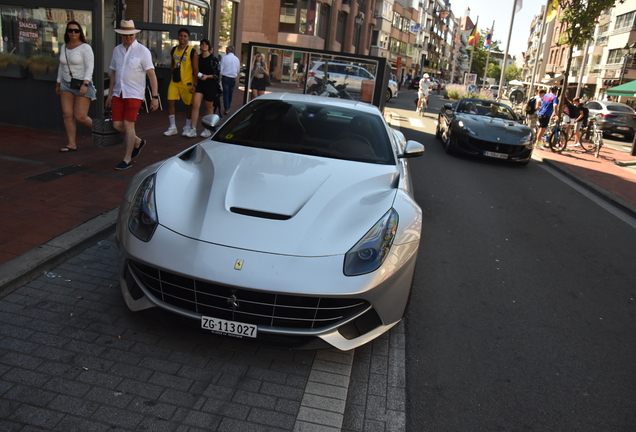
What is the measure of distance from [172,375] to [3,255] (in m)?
1.97

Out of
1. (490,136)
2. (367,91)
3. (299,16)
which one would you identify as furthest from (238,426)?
(299,16)

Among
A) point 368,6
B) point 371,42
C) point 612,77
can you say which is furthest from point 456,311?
point 371,42

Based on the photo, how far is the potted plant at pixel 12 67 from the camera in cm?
912

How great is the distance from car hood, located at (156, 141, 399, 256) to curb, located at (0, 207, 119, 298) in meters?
1.15

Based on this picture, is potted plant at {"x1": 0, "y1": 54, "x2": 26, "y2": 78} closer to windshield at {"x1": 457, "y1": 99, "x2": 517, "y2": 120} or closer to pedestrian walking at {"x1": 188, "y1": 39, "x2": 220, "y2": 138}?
pedestrian walking at {"x1": 188, "y1": 39, "x2": 220, "y2": 138}

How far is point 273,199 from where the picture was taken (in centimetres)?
342

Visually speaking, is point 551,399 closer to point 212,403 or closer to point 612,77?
point 212,403

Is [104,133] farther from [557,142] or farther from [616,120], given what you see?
[616,120]

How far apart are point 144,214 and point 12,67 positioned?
760 cm

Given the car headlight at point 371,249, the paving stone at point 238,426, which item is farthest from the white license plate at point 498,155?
the paving stone at point 238,426

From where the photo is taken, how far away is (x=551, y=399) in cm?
311

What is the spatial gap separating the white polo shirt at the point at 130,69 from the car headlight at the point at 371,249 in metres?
4.84

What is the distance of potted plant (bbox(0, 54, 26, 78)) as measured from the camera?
9125 millimetres

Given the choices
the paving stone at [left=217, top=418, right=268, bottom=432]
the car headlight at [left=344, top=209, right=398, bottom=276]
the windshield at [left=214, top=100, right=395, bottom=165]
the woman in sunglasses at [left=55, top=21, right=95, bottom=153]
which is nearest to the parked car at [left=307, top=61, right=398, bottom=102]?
the woman in sunglasses at [left=55, top=21, right=95, bottom=153]
